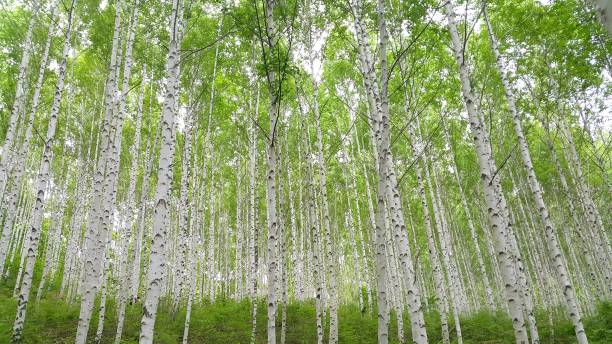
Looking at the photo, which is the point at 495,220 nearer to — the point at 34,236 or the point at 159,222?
the point at 159,222

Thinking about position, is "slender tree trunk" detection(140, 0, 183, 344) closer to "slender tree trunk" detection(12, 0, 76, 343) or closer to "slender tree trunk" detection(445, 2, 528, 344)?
A: "slender tree trunk" detection(12, 0, 76, 343)

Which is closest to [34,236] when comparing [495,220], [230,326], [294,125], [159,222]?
[159,222]

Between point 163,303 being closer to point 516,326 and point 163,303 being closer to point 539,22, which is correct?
point 516,326

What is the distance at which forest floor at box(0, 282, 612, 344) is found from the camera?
9516 mm

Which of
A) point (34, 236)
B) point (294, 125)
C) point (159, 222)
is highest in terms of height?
point (294, 125)

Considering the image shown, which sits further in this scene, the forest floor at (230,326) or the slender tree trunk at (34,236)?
the forest floor at (230,326)

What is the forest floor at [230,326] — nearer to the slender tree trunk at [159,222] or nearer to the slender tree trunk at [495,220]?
the slender tree trunk at [159,222]

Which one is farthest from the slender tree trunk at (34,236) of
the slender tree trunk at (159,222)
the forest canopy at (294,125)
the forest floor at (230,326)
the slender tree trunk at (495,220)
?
the slender tree trunk at (495,220)

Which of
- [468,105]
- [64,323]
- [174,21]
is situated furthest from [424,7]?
[64,323]

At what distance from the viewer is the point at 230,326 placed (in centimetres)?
1119

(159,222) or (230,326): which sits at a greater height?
(159,222)

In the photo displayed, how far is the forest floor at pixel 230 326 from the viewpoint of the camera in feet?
31.2

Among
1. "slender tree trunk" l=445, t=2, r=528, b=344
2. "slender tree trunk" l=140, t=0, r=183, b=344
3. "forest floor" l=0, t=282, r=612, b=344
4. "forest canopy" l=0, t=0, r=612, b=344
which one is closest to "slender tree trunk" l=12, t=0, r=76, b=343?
"forest canopy" l=0, t=0, r=612, b=344

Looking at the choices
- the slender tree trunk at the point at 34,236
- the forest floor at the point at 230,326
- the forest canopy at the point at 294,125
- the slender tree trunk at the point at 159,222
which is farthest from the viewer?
the forest floor at the point at 230,326
